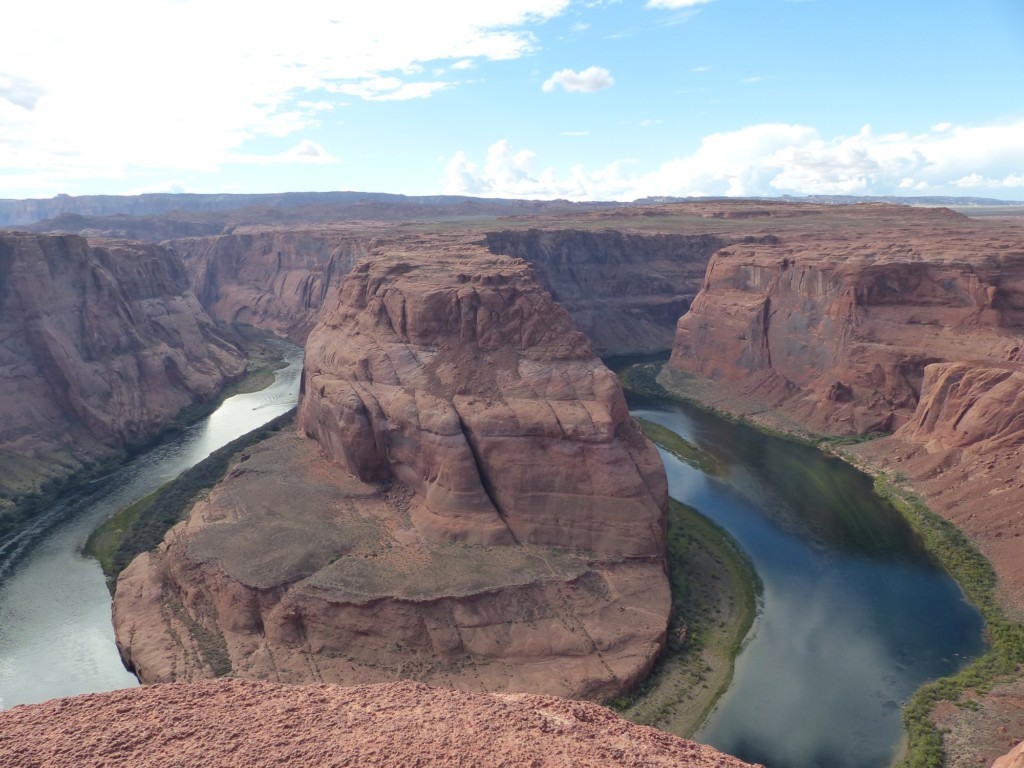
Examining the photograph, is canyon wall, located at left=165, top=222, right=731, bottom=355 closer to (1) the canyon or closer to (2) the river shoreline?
(1) the canyon

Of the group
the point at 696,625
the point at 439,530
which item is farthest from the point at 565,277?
the point at 696,625

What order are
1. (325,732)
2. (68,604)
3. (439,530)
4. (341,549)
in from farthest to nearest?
(68,604), (439,530), (341,549), (325,732)

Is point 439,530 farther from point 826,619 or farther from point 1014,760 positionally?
point 1014,760

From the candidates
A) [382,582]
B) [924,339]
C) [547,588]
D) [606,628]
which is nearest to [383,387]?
[382,582]

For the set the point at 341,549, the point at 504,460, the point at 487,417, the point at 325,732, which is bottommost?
the point at 341,549

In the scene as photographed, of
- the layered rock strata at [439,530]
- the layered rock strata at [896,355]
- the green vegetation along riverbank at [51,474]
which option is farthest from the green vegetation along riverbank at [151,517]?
the layered rock strata at [896,355]

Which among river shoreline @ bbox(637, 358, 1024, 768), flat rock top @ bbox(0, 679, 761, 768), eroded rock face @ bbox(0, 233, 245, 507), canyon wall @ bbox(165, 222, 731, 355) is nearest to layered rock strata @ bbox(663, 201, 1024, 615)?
river shoreline @ bbox(637, 358, 1024, 768)

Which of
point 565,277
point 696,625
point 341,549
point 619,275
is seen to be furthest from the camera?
point 619,275

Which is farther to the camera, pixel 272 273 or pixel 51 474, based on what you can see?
pixel 272 273
